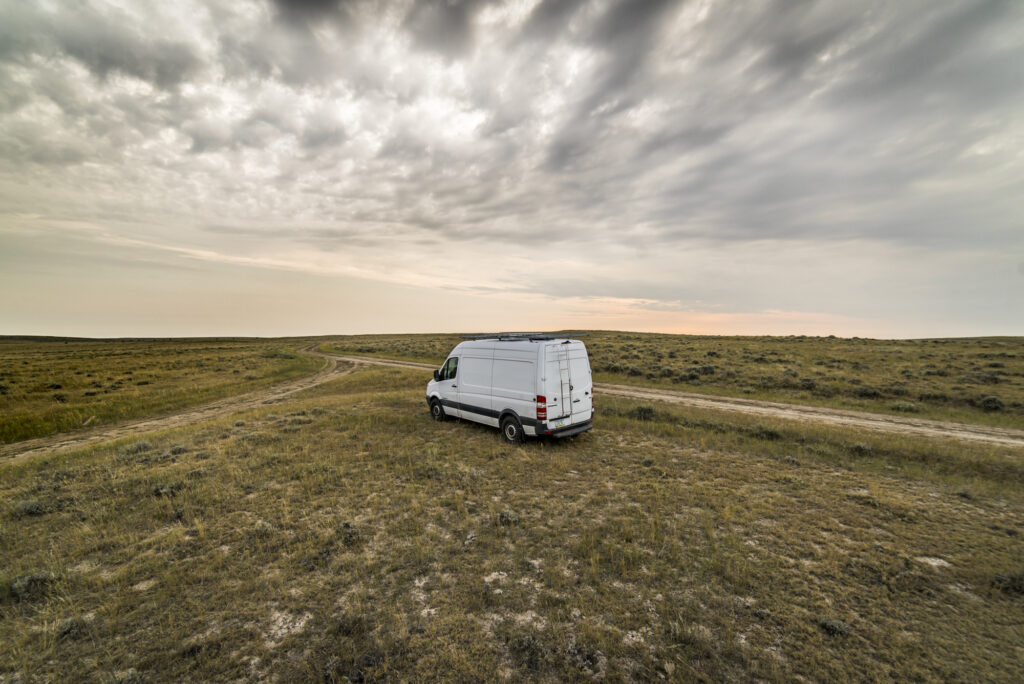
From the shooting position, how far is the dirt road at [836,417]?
43.5ft

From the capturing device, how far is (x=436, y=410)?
14.7m

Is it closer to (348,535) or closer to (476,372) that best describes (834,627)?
(348,535)

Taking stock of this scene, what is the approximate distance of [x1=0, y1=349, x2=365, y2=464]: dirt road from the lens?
1309 centimetres

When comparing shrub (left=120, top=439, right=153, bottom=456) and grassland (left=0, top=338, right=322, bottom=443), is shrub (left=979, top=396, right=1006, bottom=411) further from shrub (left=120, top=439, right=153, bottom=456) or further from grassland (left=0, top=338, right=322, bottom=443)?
grassland (left=0, top=338, right=322, bottom=443)

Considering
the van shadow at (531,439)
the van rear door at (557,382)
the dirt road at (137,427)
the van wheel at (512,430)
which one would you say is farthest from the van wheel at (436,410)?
the dirt road at (137,427)

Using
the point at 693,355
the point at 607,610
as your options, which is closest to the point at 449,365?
the point at 607,610

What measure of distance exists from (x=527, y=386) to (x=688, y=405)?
10.1 metres

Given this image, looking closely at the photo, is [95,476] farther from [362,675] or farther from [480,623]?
[480,623]

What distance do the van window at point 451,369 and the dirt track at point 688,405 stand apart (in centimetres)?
1027

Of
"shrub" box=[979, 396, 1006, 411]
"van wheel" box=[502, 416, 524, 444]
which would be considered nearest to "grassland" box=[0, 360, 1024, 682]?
"van wheel" box=[502, 416, 524, 444]

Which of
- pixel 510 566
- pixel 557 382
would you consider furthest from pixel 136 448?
pixel 557 382

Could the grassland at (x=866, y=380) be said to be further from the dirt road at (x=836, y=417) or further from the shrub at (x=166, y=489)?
the shrub at (x=166, y=489)

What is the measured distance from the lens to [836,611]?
187 inches

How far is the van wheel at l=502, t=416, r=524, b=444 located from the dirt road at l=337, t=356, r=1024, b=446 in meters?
9.87
